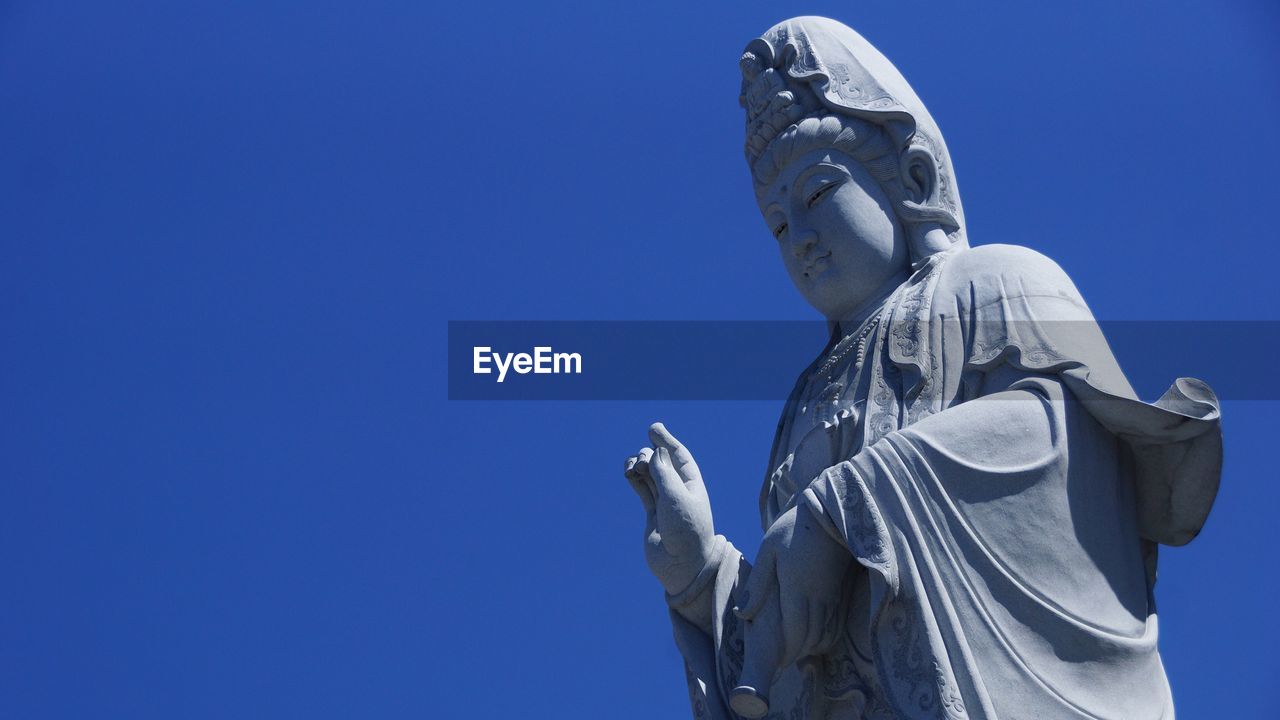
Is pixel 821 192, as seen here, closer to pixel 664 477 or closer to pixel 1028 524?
pixel 664 477

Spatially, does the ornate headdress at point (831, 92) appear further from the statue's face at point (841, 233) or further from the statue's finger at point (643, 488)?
the statue's finger at point (643, 488)

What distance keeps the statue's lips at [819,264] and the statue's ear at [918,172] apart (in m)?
0.47

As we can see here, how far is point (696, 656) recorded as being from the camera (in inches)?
321

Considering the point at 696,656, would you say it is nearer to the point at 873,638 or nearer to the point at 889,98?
the point at 873,638

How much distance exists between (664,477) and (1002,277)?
5.56 ft

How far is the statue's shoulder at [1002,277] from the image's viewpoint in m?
7.93

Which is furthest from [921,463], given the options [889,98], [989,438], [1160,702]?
[889,98]

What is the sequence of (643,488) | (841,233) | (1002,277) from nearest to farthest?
(1002,277) → (643,488) → (841,233)

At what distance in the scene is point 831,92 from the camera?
8.73 meters

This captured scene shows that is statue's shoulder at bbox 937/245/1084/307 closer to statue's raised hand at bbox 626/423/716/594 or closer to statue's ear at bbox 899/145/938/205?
statue's ear at bbox 899/145/938/205

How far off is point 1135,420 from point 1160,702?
1107 mm

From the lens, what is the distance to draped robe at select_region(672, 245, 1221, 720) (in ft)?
23.4

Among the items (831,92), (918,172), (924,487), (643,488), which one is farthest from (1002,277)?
(643,488)

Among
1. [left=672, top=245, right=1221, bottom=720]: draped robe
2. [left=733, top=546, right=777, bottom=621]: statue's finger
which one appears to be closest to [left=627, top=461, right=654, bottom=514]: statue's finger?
[left=672, top=245, right=1221, bottom=720]: draped robe
